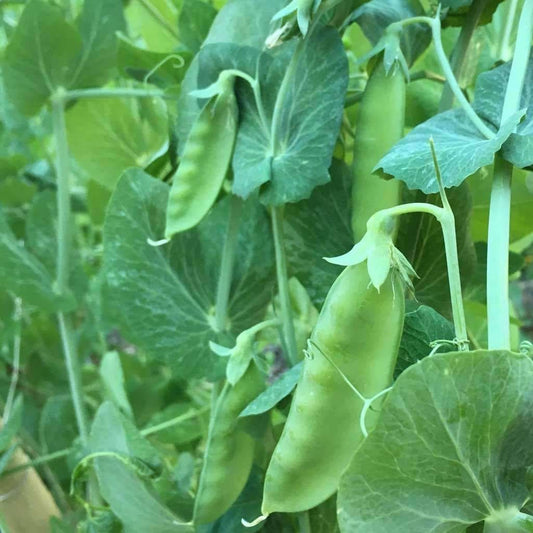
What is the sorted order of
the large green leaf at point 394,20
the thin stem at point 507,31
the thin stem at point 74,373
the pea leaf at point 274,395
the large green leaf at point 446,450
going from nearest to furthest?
the large green leaf at point 446,450, the pea leaf at point 274,395, the large green leaf at point 394,20, the thin stem at point 507,31, the thin stem at point 74,373

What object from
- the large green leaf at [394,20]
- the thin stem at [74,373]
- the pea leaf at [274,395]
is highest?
the large green leaf at [394,20]

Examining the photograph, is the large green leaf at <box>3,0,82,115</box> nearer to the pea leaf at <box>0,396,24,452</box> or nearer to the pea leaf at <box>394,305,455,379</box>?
the pea leaf at <box>0,396,24,452</box>

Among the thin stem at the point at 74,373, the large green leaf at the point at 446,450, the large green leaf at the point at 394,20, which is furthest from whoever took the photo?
the thin stem at the point at 74,373

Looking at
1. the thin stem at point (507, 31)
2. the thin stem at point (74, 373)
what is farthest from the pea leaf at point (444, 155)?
the thin stem at point (74, 373)

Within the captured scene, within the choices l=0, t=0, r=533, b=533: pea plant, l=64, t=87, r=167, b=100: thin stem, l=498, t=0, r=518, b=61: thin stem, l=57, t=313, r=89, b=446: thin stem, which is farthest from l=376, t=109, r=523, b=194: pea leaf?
l=57, t=313, r=89, b=446: thin stem

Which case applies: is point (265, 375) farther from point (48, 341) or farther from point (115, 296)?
point (48, 341)

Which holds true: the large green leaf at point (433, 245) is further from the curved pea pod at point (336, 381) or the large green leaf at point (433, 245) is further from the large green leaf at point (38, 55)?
the large green leaf at point (38, 55)

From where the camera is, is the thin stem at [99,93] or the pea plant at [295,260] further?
the thin stem at [99,93]
